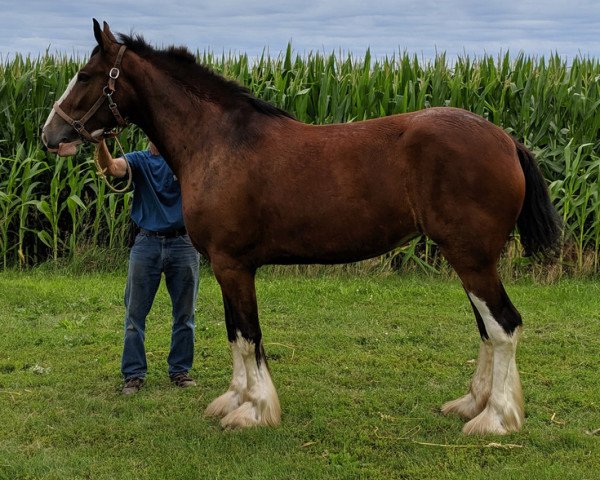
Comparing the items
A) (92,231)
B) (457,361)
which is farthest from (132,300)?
(92,231)

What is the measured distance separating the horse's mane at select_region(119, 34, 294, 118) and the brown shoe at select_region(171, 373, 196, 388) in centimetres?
215

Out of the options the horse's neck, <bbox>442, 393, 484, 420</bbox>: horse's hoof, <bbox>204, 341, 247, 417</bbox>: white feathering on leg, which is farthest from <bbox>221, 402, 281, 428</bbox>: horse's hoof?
the horse's neck

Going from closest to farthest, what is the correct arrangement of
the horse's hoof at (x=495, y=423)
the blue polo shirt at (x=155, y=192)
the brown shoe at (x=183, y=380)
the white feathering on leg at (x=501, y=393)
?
the white feathering on leg at (x=501, y=393) → the horse's hoof at (x=495, y=423) → the blue polo shirt at (x=155, y=192) → the brown shoe at (x=183, y=380)

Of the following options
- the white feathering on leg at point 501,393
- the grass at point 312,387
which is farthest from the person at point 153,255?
→ the white feathering on leg at point 501,393

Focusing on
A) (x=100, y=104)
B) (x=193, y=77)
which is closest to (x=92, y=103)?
(x=100, y=104)

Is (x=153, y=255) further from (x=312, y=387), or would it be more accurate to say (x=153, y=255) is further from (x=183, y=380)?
(x=312, y=387)

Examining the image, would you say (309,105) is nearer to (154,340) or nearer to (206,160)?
(154,340)

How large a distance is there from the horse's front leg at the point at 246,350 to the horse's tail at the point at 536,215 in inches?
69.0

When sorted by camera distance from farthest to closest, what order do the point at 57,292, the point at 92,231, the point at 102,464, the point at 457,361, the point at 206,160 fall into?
the point at 92,231
the point at 57,292
the point at 457,361
the point at 206,160
the point at 102,464

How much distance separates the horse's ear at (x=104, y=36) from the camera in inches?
181

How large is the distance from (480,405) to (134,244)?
2692 millimetres

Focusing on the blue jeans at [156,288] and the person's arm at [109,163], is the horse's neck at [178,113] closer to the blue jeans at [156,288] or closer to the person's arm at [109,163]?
the person's arm at [109,163]

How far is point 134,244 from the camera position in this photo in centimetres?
550

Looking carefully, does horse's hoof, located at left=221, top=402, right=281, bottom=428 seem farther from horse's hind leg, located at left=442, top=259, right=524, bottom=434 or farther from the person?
horse's hind leg, located at left=442, top=259, right=524, bottom=434
